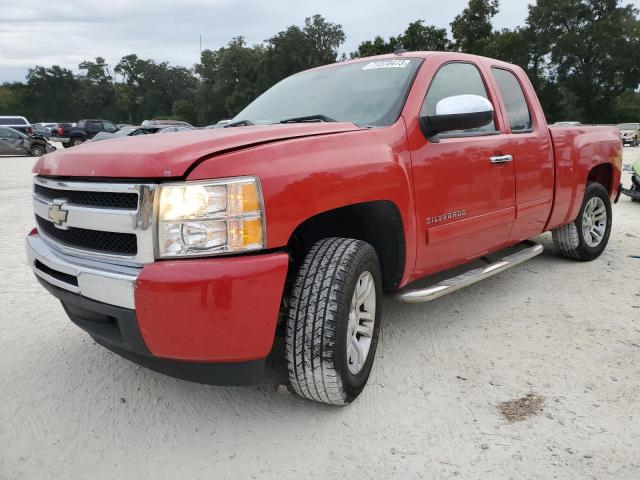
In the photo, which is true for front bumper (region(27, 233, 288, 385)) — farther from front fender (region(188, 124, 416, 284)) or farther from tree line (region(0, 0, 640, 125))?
tree line (region(0, 0, 640, 125))

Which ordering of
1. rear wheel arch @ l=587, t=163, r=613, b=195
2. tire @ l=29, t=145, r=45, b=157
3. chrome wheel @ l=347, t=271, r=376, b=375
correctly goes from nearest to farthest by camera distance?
chrome wheel @ l=347, t=271, r=376, b=375 → rear wheel arch @ l=587, t=163, r=613, b=195 → tire @ l=29, t=145, r=45, b=157

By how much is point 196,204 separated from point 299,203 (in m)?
0.41

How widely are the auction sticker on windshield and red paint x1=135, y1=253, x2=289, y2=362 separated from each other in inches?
67.5

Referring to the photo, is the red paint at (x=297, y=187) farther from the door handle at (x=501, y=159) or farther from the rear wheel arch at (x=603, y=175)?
the rear wheel arch at (x=603, y=175)

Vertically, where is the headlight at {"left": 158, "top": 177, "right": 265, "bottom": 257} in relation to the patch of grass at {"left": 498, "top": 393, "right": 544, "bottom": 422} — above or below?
above

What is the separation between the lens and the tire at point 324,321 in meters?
2.09

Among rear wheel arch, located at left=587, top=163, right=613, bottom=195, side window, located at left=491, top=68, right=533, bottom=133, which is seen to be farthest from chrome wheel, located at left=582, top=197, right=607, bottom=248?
side window, located at left=491, top=68, right=533, bottom=133

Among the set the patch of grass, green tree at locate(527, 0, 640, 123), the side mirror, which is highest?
green tree at locate(527, 0, 640, 123)

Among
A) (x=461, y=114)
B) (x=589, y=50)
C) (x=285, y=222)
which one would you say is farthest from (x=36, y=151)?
(x=589, y=50)

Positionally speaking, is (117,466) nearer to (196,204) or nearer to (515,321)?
(196,204)

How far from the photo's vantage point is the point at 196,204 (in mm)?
1830

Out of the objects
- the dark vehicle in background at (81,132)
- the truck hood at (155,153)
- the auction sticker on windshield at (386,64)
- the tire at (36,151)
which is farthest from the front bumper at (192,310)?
the dark vehicle in background at (81,132)

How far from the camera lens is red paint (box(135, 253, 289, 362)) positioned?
70.1 inches

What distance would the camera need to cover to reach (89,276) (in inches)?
77.2
